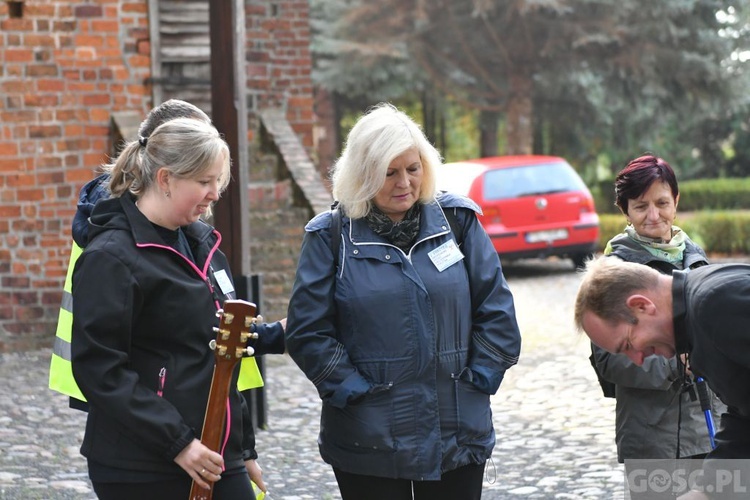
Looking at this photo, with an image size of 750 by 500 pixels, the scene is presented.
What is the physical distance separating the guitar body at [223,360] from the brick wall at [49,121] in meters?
7.38

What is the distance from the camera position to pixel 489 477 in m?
6.29

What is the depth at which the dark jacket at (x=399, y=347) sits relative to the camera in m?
3.51

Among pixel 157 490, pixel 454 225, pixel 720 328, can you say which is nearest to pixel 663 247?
pixel 454 225

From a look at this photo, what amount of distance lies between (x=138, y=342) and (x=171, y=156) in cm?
55

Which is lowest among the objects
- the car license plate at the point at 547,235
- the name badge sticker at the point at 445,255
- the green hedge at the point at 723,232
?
the green hedge at the point at 723,232

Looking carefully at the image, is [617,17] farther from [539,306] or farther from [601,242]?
[539,306]

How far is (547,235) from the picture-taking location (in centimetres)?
1628

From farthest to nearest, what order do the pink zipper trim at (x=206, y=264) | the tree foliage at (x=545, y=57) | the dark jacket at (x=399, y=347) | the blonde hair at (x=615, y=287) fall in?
1. the tree foliage at (x=545, y=57)
2. the dark jacket at (x=399, y=347)
3. the pink zipper trim at (x=206, y=264)
4. the blonde hair at (x=615, y=287)

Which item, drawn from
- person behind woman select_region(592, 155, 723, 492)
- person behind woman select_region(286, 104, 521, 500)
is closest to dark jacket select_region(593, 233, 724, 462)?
person behind woman select_region(592, 155, 723, 492)

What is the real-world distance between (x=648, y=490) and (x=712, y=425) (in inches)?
13.7

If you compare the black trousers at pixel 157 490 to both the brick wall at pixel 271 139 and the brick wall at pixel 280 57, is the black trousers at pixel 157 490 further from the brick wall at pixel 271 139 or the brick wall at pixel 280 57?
the brick wall at pixel 280 57

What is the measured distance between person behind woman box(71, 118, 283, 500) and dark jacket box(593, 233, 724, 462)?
60.1 inches

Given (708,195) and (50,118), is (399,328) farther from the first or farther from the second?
(708,195)

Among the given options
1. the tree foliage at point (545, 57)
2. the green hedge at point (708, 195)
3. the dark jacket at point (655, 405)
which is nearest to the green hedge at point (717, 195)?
the green hedge at point (708, 195)
